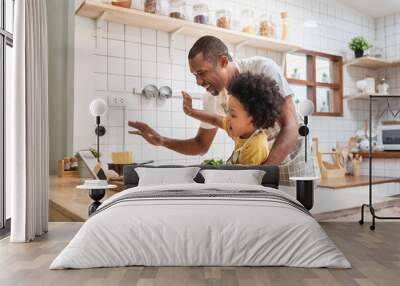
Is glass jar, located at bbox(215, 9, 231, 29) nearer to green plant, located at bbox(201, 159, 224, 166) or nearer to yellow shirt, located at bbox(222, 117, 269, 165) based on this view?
yellow shirt, located at bbox(222, 117, 269, 165)

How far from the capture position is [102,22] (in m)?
5.31

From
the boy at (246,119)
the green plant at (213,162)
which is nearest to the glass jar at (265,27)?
the boy at (246,119)

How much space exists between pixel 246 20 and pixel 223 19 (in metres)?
0.39

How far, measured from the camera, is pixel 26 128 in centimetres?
431

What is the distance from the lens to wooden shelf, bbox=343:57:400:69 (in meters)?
6.82

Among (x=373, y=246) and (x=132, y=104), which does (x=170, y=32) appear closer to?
(x=132, y=104)

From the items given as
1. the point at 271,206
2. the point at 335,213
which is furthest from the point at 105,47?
the point at 335,213

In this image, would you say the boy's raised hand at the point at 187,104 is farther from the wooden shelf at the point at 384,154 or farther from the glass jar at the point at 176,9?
the wooden shelf at the point at 384,154

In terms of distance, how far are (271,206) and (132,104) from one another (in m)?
2.49

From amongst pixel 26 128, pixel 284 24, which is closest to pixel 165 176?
pixel 26 128

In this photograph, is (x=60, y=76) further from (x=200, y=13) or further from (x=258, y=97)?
(x=258, y=97)

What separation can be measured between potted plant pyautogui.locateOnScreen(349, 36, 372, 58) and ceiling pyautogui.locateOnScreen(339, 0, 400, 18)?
0.47 m

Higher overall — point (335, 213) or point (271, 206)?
point (271, 206)

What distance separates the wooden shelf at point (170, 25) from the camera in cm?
514
